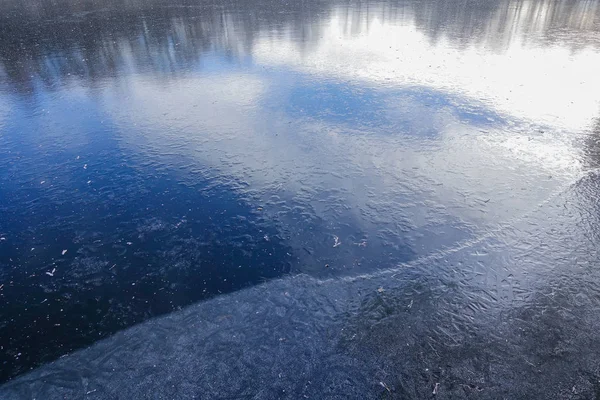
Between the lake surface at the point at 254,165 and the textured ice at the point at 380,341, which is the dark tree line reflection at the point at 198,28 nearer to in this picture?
the lake surface at the point at 254,165

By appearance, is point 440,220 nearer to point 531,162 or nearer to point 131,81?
point 531,162

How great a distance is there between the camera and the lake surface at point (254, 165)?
5016 mm

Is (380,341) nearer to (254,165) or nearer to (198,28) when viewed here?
(254,165)

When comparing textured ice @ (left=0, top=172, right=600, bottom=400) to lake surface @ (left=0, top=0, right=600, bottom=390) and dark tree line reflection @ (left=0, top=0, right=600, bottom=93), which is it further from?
dark tree line reflection @ (left=0, top=0, right=600, bottom=93)

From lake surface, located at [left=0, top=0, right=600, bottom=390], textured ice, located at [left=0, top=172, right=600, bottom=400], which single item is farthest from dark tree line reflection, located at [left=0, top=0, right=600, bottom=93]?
textured ice, located at [left=0, top=172, right=600, bottom=400]

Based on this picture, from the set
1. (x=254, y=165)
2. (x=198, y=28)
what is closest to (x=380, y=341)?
(x=254, y=165)

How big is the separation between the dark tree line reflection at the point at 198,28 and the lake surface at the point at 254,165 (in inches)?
10.4

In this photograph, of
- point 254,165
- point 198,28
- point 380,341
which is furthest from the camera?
point 198,28

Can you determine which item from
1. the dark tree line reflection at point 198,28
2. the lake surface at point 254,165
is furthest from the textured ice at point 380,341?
the dark tree line reflection at point 198,28

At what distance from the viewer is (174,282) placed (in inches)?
194

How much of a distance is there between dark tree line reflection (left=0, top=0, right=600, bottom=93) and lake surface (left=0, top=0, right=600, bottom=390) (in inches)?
10.4

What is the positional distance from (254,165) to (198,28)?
1384 cm

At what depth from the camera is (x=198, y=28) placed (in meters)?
18.2

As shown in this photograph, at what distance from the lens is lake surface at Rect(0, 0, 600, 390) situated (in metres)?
5.02
